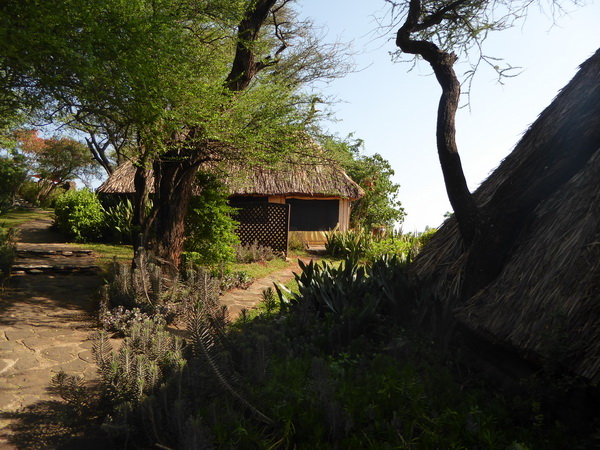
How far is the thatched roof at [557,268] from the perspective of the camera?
10.5 ft

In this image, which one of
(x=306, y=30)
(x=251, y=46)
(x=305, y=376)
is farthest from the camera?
(x=306, y=30)

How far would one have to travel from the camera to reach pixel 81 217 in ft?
51.4

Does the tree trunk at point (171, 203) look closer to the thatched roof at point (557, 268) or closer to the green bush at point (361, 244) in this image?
the thatched roof at point (557, 268)

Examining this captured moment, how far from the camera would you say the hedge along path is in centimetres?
452

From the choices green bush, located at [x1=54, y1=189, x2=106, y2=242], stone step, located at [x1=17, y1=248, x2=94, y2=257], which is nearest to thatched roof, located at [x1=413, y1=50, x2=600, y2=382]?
stone step, located at [x1=17, y1=248, x2=94, y2=257]

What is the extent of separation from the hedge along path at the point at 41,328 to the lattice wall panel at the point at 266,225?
4.80 metres

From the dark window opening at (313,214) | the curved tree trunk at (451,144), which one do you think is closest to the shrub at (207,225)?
the curved tree trunk at (451,144)

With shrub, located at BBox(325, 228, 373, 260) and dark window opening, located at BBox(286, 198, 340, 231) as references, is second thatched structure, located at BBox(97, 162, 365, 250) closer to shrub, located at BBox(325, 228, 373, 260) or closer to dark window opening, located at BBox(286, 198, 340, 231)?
dark window opening, located at BBox(286, 198, 340, 231)

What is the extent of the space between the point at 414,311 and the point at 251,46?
20.2 feet

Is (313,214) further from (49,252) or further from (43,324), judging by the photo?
(43,324)

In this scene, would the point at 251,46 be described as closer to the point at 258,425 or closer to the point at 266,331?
the point at 266,331

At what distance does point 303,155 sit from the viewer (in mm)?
9477

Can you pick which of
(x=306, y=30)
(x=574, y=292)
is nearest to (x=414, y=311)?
(x=574, y=292)

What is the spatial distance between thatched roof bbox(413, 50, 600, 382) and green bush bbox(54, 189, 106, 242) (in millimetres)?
13705
